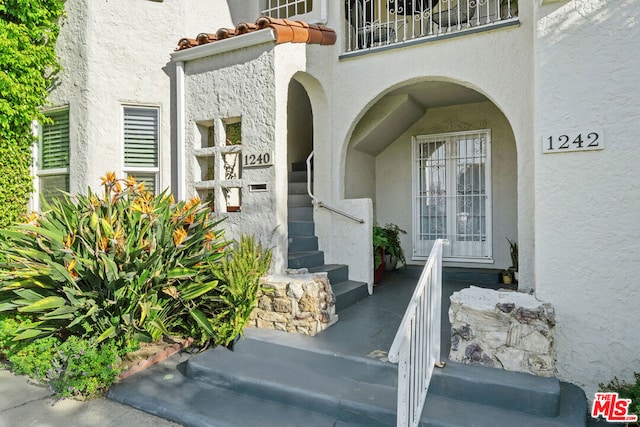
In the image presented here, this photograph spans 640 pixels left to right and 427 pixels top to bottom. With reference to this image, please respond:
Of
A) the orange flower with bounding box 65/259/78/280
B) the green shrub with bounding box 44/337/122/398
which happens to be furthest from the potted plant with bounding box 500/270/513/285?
the orange flower with bounding box 65/259/78/280

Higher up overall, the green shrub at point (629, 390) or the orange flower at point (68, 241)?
the orange flower at point (68, 241)

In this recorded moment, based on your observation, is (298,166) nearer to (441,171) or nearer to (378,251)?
(378,251)

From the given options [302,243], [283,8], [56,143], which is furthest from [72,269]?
[283,8]

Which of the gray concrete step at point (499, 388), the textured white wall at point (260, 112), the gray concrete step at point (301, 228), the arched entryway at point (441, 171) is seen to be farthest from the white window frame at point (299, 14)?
the gray concrete step at point (499, 388)

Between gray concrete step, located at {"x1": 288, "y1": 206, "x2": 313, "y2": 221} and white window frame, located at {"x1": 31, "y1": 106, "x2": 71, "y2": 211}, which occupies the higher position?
white window frame, located at {"x1": 31, "y1": 106, "x2": 71, "y2": 211}

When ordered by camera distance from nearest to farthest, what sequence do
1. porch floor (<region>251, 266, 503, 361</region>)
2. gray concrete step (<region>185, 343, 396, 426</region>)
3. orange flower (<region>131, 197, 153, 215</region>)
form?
1. gray concrete step (<region>185, 343, 396, 426</region>)
2. porch floor (<region>251, 266, 503, 361</region>)
3. orange flower (<region>131, 197, 153, 215</region>)

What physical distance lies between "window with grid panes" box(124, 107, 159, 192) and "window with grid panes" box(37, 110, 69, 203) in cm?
103

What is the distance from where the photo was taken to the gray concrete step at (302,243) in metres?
6.73

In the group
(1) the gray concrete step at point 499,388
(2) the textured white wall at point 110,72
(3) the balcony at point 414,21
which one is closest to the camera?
(1) the gray concrete step at point 499,388

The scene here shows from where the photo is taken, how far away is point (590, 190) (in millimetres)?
4012

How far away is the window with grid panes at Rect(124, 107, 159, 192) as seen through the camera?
6.82 metres

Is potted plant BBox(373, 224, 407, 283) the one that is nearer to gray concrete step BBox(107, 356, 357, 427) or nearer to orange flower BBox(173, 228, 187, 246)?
orange flower BBox(173, 228, 187, 246)

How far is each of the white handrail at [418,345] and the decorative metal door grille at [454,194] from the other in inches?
172

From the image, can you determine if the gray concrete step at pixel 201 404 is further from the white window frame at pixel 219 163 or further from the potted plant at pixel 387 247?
the potted plant at pixel 387 247
